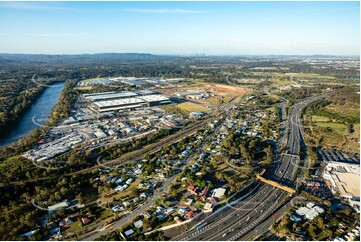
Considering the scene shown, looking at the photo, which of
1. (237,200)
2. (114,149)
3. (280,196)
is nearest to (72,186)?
(114,149)

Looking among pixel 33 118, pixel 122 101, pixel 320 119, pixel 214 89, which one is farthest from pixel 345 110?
pixel 33 118

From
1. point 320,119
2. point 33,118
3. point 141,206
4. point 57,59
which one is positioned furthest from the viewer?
point 57,59

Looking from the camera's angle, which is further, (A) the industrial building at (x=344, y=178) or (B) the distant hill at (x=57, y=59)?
(B) the distant hill at (x=57, y=59)

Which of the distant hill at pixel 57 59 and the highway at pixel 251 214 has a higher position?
the distant hill at pixel 57 59

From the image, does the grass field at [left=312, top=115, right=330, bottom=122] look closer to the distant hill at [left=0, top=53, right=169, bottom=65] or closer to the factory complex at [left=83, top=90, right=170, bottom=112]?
the factory complex at [left=83, top=90, right=170, bottom=112]

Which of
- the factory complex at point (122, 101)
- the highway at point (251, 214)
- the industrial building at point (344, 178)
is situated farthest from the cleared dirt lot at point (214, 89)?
the highway at point (251, 214)

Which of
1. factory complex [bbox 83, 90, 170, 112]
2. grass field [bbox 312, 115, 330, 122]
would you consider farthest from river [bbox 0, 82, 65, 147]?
grass field [bbox 312, 115, 330, 122]

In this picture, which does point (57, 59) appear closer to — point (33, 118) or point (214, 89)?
point (214, 89)

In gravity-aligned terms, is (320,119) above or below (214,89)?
below

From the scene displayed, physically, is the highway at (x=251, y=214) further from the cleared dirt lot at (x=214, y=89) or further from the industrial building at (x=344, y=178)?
the cleared dirt lot at (x=214, y=89)
